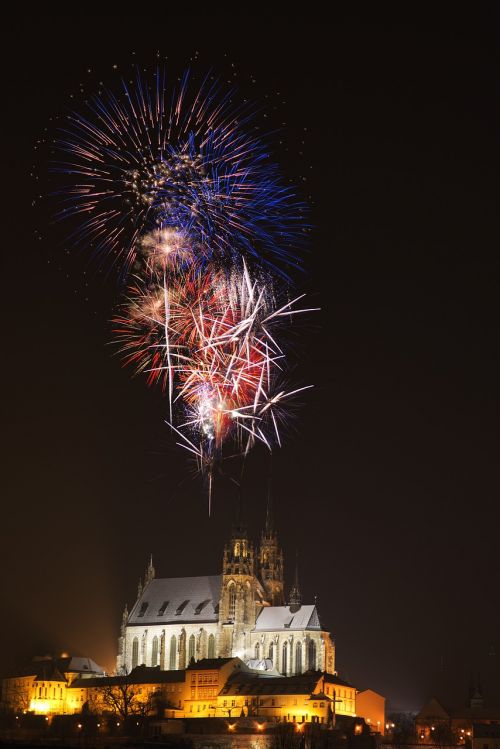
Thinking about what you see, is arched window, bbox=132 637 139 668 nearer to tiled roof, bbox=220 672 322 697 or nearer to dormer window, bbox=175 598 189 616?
dormer window, bbox=175 598 189 616

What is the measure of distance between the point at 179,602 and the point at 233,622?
33.1 ft

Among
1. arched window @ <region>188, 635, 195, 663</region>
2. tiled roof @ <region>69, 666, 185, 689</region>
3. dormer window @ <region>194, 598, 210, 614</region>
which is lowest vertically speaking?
tiled roof @ <region>69, 666, 185, 689</region>

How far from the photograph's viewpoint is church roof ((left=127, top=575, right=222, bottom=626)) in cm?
13538

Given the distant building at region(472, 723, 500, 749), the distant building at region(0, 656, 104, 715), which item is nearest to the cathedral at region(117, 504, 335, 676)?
the distant building at region(0, 656, 104, 715)

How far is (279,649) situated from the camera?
128375 millimetres

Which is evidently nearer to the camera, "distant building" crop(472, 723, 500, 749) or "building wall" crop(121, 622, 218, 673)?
"distant building" crop(472, 723, 500, 749)

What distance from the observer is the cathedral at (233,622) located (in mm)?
127562

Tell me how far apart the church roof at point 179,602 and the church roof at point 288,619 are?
19.5 ft

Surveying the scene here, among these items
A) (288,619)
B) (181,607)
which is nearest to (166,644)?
(181,607)

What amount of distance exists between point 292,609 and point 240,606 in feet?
19.4

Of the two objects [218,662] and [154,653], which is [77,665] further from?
[218,662]

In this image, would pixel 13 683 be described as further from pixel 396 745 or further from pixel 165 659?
pixel 396 745

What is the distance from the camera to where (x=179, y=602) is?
138250 millimetres

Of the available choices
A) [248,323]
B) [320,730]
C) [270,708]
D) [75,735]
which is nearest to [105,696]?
[75,735]
